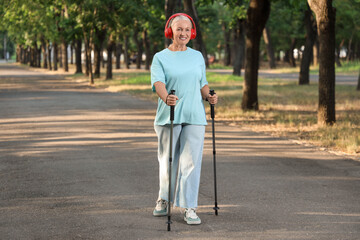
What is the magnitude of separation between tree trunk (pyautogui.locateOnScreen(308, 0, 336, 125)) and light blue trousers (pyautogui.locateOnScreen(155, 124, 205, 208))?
8511mm

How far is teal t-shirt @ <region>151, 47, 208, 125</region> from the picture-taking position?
19.0 feet

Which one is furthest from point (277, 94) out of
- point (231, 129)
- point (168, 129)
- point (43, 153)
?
point (168, 129)

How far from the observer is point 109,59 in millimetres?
39625

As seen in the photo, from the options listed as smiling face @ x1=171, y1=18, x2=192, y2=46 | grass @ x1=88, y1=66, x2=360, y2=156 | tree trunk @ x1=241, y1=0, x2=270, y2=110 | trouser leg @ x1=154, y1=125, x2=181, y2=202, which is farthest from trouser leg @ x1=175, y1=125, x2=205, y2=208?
tree trunk @ x1=241, y1=0, x2=270, y2=110

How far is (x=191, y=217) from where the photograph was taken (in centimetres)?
588

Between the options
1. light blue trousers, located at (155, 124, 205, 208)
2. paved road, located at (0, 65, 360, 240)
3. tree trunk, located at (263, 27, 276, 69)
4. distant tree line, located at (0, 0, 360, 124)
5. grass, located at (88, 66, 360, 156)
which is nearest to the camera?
paved road, located at (0, 65, 360, 240)

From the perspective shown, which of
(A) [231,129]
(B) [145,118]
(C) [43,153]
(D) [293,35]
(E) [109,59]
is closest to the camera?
(C) [43,153]

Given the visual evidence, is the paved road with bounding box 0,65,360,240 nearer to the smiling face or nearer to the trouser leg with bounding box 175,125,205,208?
the trouser leg with bounding box 175,125,205,208

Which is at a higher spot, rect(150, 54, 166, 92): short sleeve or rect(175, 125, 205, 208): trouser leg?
rect(150, 54, 166, 92): short sleeve

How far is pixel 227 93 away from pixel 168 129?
19.6 m

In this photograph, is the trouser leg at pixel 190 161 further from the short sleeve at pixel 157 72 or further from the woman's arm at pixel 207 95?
the short sleeve at pixel 157 72

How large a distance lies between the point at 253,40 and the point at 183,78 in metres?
11.4

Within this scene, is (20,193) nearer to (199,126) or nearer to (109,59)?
(199,126)

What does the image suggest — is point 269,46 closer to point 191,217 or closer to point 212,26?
point 212,26
